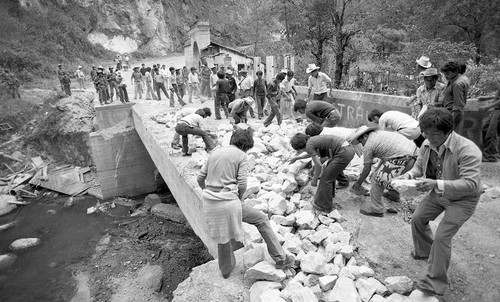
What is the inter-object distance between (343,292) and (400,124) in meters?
2.54

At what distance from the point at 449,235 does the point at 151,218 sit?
989 cm

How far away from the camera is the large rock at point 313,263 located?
10.0 feet

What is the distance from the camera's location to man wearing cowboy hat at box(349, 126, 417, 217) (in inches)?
149

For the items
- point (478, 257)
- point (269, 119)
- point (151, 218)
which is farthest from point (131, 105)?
point (478, 257)

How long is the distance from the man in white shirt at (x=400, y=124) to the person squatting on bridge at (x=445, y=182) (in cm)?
152

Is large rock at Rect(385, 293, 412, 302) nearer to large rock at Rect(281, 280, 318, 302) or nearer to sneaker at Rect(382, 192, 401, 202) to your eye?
large rock at Rect(281, 280, 318, 302)

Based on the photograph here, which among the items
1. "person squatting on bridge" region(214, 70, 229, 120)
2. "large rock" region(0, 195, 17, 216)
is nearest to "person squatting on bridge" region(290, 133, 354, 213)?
"person squatting on bridge" region(214, 70, 229, 120)

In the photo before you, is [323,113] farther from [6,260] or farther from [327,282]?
[6,260]

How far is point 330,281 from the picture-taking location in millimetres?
2943

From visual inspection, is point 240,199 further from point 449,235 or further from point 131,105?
point 131,105

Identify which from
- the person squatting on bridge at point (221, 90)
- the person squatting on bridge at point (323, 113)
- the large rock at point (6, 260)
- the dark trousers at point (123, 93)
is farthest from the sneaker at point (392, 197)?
the dark trousers at point (123, 93)

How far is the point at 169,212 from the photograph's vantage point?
1071cm

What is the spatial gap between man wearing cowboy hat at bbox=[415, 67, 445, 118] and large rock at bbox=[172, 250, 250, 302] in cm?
374

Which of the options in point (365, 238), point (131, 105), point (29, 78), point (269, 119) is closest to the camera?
point (365, 238)
